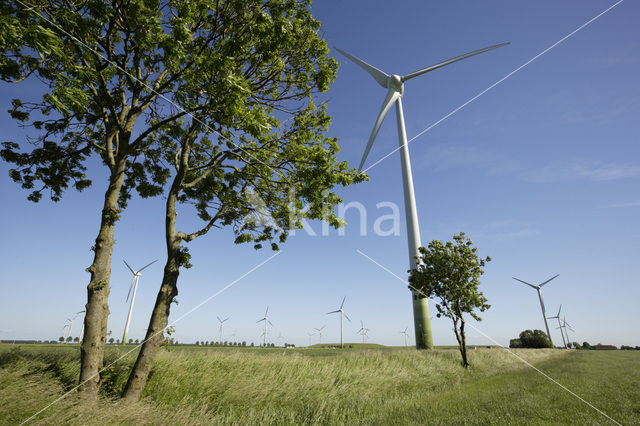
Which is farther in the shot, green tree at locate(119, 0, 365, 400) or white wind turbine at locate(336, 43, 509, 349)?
white wind turbine at locate(336, 43, 509, 349)

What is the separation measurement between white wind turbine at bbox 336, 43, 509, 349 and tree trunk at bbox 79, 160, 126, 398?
2796 centimetres

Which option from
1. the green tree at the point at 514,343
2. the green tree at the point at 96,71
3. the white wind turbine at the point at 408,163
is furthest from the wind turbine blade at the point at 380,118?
the green tree at the point at 514,343

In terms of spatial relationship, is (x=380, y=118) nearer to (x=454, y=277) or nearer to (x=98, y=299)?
(x=454, y=277)

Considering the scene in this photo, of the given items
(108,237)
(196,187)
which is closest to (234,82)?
(108,237)

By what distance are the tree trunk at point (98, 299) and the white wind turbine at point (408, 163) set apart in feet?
91.7

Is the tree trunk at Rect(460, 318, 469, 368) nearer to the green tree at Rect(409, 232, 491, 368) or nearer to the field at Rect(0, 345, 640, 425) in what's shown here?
the green tree at Rect(409, 232, 491, 368)

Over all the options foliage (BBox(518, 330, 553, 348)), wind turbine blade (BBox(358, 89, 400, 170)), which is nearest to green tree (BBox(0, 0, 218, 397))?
wind turbine blade (BBox(358, 89, 400, 170))

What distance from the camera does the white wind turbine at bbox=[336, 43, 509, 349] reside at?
108 feet

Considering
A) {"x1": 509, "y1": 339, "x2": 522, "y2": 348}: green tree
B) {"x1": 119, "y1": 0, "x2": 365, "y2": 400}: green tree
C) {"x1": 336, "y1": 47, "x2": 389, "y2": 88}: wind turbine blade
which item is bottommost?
{"x1": 509, "y1": 339, "x2": 522, "y2": 348}: green tree

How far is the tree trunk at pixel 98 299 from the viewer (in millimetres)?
9195

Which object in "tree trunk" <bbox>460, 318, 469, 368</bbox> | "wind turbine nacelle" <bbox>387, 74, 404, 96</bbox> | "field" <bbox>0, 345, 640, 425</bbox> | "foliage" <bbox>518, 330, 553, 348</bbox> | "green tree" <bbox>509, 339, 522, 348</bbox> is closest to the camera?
"field" <bbox>0, 345, 640, 425</bbox>

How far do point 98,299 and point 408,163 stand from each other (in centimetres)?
3384

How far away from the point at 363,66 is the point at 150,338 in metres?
45.1

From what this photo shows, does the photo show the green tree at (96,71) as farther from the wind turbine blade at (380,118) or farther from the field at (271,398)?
the wind turbine blade at (380,118)
